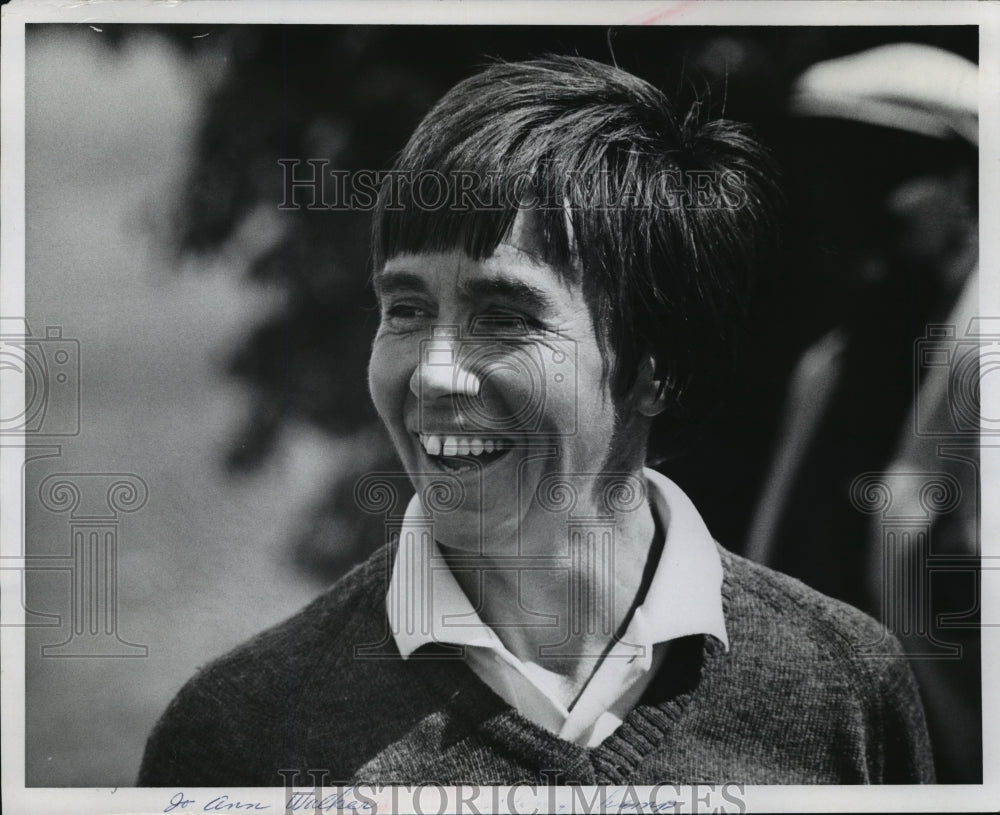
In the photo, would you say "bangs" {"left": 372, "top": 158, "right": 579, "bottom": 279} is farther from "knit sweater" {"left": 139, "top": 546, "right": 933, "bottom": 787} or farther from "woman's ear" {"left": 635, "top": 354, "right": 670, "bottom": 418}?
"knit sweater" {"left": 139, "top": 546, "right": 933, "bottom": 787}

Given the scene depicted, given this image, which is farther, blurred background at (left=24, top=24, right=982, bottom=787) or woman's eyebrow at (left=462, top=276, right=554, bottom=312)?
blurred background at (left=24, top=24, right=982, bottom=787)

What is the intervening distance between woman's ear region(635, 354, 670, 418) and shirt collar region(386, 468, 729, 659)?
166 millimetres

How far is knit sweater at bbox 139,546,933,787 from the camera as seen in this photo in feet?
8.66

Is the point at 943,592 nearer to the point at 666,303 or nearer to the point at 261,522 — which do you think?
the point at 666,303

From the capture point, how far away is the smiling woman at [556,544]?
104 inches

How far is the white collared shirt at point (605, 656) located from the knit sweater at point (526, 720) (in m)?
0.03

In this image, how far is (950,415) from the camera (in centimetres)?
278

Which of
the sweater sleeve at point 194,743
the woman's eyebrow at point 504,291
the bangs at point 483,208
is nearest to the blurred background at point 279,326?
the sweater sleeve at point 194,743

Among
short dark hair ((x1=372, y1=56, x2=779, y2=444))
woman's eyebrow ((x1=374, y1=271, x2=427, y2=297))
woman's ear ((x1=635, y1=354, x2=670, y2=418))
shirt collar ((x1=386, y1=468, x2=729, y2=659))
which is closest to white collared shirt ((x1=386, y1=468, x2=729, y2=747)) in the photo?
shirt collar ((x1=386, y1=468, x2=729, y2=659))

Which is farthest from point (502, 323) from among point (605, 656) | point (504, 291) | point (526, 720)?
point (526, 720)

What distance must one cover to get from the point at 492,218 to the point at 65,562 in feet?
4.69

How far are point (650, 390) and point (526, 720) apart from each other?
892 mm

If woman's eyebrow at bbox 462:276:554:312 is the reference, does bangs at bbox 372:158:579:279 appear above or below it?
above
